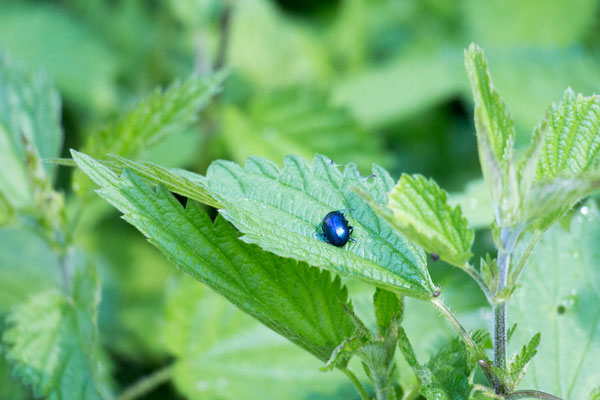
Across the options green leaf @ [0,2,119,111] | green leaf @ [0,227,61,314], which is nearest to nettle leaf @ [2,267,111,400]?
green leaf @ [0,227,61,314]

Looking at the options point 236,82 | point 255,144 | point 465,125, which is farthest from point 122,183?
point 465,125

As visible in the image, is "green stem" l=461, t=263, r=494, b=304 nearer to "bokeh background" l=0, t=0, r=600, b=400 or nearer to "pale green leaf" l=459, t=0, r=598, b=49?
"bokeh background" l=0, t=0, r=600, b=400

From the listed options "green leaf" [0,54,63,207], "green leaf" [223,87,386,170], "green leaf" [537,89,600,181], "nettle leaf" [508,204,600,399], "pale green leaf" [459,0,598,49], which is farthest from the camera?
"pale green leaf" [459,0,598,49]

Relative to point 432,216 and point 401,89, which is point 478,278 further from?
point 401,89

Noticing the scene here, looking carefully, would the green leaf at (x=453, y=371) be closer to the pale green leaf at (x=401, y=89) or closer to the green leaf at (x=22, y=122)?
the green leaf at (x=22, y=122)

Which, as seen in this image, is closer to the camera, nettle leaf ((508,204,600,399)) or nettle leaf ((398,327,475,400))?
nettle leaf ((398,327,475,400))
